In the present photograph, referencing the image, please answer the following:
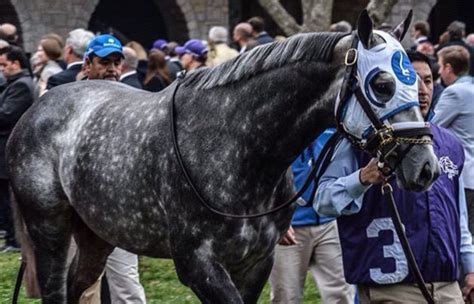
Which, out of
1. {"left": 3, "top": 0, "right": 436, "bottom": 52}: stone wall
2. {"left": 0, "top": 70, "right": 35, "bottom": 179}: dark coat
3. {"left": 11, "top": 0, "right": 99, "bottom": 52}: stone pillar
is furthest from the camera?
{"left": 3, "top": 0, "right": 436, "bottom": 52}: stone wall

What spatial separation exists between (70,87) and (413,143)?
2.92 meters

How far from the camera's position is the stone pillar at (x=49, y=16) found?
24828 millimetres

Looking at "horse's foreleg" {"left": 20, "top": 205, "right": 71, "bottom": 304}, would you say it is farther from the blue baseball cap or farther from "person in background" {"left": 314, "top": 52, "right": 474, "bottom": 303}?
"person in background" {"left": 314, "top": 52, "right": 474, "bottom": 303}

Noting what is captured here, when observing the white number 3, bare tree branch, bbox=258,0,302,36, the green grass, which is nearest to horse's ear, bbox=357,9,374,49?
the white number 3

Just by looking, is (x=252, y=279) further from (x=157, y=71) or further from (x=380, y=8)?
(x=380, y=8)

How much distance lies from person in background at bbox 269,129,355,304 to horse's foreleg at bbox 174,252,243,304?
4.53 ft

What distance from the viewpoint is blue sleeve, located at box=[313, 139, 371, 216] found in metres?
6.23

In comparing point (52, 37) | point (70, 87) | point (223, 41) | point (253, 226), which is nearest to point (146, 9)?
point (223, 41)

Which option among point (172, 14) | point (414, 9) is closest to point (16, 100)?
point (172, 14)

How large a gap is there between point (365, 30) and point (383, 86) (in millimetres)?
264

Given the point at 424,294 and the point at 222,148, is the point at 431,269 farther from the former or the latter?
the point at 222,148

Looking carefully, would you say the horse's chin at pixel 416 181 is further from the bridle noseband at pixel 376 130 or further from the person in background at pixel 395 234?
the person in background at pixel 395 234

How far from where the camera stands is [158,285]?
11.4 m

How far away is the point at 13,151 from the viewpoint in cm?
818
